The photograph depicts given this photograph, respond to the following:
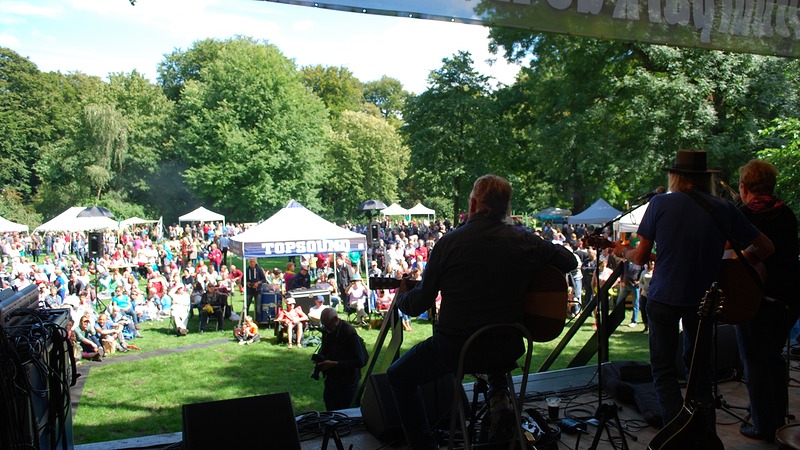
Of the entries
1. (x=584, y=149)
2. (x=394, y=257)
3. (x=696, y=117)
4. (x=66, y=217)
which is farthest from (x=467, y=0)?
(x=66, y=217)

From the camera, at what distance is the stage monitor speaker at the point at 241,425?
2621 millimetres

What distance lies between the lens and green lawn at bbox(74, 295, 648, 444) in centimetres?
719

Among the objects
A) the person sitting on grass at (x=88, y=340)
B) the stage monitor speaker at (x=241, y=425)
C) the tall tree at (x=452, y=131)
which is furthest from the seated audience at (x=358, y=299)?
the tall tree at (x=452, y=131)

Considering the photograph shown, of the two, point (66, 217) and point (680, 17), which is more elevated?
point (680, 17)

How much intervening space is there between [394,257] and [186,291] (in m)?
5.89

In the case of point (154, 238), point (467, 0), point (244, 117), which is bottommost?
point (154, 238)

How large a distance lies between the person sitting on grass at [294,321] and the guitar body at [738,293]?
30.8 feet

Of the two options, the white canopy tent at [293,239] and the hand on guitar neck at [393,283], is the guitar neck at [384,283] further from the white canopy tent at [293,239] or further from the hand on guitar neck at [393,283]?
the white canopy tent at [293,239]

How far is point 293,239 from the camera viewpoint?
43.7ft

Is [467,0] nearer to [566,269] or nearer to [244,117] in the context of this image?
[566,269]

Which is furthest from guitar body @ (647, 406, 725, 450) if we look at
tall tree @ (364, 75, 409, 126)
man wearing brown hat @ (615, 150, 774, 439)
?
tall tree @ (364, 75, 409, 126)

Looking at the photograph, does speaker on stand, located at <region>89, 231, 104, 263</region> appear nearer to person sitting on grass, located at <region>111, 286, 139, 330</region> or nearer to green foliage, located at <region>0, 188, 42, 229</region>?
person sitting on grass, located at <region>111, 286, 139, 330</region>

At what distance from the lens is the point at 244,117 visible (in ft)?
126

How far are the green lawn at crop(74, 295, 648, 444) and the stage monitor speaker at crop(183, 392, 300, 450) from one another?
450 cm
